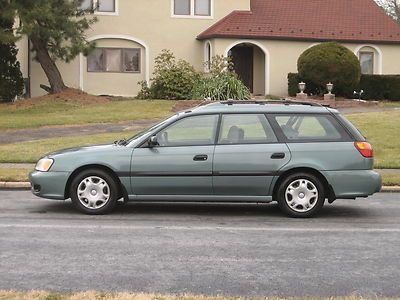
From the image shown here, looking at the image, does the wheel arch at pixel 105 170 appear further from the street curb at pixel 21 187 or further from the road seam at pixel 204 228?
the street curb at pixel 21 187

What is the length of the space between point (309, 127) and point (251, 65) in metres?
23.3

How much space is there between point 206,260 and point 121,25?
83.0 feet

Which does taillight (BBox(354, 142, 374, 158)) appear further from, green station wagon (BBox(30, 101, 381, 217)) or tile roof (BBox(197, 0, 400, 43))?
tile roof (BBox(197, 0, 400, 43))

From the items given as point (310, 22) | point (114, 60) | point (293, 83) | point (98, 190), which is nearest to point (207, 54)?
point (114, 60)

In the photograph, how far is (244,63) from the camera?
31734 millimetres

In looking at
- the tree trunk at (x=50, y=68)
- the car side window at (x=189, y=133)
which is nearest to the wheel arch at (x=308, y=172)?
the car side window at (x=189, y=133)

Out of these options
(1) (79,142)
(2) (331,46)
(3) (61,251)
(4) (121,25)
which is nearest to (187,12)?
(4) (121,25)

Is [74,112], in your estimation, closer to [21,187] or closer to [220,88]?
[220,88]

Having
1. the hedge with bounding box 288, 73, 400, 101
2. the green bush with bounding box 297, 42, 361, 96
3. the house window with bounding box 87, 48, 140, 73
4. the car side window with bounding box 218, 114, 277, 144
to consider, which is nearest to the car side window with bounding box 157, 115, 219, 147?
the car side window with bounding box 218, 114, 277, 144

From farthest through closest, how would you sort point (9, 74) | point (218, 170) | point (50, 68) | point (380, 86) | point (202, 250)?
1. point (380, 86)
2. point (9, 74)
3. point (50, 68)
4. point (218, 170)
5. point (202, 250)

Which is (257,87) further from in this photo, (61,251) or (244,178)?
(61,251)

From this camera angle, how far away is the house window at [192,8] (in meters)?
30.6

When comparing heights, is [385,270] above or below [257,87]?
below

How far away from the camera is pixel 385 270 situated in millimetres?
5754
